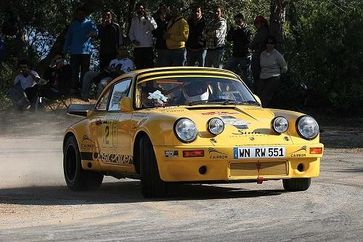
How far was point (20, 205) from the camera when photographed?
34.3ft

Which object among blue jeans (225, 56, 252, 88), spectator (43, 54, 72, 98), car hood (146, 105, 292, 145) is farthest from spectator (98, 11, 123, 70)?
car hood (146, 105, 292, 145)

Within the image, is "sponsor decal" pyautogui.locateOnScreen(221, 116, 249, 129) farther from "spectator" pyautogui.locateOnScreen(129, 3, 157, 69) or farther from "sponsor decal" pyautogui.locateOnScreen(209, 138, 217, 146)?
"spectator" pyautogui.locateOnScreen(129, 3, 157, 69)

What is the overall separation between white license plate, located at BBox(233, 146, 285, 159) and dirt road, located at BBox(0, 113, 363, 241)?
50 cm

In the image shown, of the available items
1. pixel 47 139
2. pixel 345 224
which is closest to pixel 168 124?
pixel 345 224

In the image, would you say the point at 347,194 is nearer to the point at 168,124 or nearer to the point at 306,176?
the point at 306,176

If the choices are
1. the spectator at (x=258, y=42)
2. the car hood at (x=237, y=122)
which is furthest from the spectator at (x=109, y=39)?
the car hood at (x=237, y=122)

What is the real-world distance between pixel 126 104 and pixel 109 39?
10867 millimetres

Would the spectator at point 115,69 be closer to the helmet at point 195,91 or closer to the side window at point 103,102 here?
the side window at point 103,102

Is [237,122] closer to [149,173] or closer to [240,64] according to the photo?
[149,173]

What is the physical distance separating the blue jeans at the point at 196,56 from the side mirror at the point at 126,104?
1008 cm

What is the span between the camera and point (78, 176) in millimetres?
12477

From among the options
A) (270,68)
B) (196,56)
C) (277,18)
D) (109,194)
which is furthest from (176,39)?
(109,194)

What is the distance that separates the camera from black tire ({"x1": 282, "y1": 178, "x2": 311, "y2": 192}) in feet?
36.7

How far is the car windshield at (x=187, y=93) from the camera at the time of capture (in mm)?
11539
